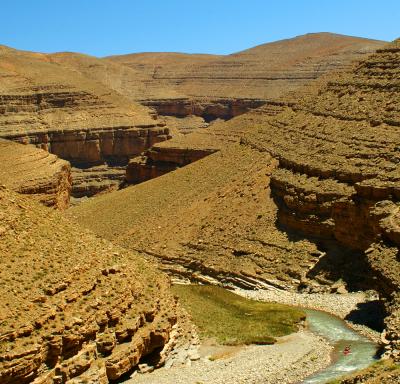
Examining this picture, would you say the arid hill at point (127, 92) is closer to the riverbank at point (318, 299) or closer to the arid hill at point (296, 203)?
the arid hill at point (296, 203)

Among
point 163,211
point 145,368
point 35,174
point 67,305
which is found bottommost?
point 145,368

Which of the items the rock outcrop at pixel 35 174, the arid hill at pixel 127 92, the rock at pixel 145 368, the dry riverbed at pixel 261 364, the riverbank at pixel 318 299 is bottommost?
the riverbank at pixel 318 299

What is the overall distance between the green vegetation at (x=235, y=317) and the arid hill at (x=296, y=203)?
164 inches

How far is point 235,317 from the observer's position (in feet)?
128

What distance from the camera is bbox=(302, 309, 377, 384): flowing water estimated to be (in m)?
31.3

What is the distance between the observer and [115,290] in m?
28.0

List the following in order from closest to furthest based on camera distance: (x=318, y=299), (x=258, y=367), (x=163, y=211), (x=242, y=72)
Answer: (x=258, y=367) → (x=318, y=299) → (x=163, y=211) → (x=242, y=72)

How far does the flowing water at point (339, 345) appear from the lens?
3135cm

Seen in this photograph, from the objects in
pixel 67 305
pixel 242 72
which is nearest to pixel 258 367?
pixel 67 305

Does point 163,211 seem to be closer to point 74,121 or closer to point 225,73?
point 74,121

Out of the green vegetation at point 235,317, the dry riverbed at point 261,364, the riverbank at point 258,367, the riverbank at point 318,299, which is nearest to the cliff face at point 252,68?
the riverbank at point 318,299

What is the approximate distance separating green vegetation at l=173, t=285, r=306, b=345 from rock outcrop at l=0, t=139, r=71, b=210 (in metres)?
17.5

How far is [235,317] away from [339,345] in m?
5.43

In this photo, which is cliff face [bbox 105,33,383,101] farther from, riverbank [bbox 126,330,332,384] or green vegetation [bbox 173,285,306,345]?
riverbank [bbox 126,330,332,384]
